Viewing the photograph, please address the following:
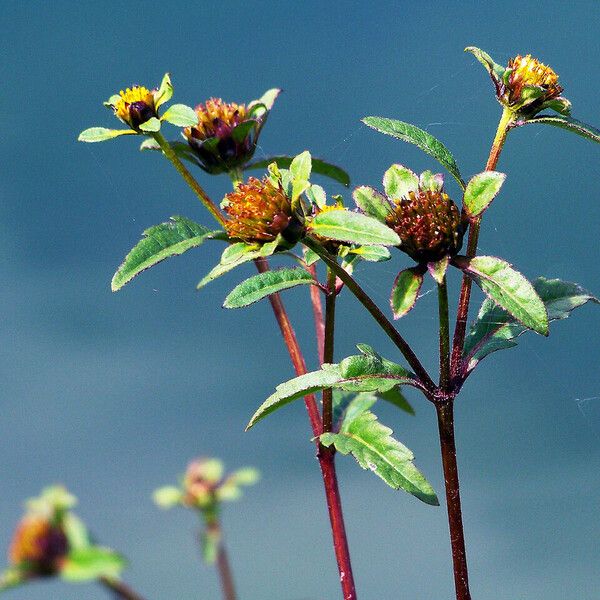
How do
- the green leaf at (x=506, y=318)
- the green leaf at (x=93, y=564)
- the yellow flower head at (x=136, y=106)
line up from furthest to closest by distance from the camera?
1. the yellow flower head at (x=136, y=106)
2. the green leaf at (x=506, y=318)
3. the green leaf at (x=93, y=564)

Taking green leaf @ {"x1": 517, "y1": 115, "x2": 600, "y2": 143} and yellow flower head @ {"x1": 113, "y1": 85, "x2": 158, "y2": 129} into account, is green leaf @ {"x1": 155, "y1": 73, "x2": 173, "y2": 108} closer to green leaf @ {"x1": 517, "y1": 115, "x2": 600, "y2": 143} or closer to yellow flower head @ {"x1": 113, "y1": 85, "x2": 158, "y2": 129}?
yellow flower head @ {"x1": 113, "y1": 85, "x2": 158, "y2": 129}

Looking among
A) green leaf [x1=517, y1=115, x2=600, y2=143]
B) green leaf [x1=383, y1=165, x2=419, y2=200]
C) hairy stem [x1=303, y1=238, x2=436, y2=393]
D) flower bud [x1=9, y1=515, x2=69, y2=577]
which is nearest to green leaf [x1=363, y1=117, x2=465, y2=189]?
green leaf [x1=383, y1=165, x2=419, y2=200]

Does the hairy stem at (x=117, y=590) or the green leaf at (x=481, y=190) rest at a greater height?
the green leaf at (x=481, y=190)

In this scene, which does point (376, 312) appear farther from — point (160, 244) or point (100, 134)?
point (100, 134)

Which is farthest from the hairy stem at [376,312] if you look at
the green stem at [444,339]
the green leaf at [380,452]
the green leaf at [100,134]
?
the green leaf at [100,134]

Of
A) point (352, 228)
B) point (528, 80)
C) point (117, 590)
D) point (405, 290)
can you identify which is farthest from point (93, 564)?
point (528, 80)

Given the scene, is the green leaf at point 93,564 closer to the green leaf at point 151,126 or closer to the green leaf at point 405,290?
the green leaf at point 405,290
